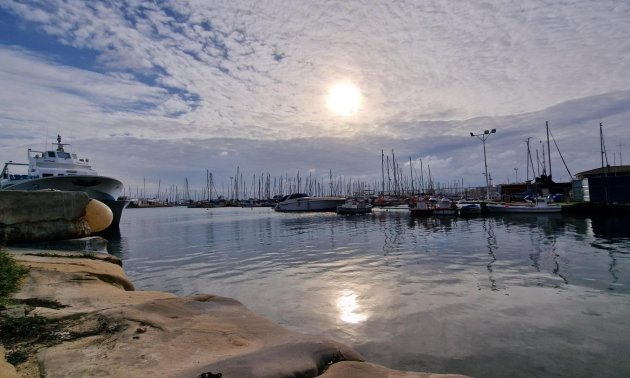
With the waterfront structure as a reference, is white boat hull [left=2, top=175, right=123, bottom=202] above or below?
above

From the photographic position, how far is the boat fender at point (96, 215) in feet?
48.0

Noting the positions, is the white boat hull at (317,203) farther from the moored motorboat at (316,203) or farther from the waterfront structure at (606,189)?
the waterfront structure at (606,189)

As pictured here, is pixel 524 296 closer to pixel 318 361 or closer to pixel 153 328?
pixel 318 361

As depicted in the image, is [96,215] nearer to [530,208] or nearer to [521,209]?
[530,208]

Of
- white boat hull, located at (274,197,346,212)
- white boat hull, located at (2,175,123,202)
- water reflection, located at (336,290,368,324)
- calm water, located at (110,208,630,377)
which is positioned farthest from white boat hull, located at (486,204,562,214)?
white boat hull, located at (2,175,123,202)

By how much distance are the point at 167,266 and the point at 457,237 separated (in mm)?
21194

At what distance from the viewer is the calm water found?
6.99 meters

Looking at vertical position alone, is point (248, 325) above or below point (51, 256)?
below

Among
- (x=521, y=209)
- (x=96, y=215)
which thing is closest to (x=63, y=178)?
(x=96, y=215)

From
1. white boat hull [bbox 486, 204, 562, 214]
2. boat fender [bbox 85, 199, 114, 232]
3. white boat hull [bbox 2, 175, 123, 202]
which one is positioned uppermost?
white boat hull [bbox 2, 175, 123, 202]

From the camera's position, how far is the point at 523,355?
273 inches

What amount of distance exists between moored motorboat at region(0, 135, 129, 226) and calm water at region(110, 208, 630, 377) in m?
14.6

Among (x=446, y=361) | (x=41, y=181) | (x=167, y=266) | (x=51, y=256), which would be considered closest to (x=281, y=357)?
(x=446, y=361)

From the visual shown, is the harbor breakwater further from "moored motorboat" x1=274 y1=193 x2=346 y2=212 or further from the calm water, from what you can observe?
"moored motorboat" x1=274 y1=193 x2=346 y2=212
